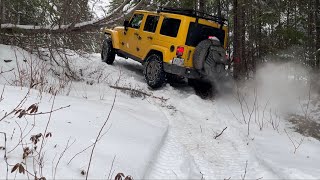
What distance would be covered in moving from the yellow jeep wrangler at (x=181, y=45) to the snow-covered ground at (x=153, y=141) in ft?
4.23

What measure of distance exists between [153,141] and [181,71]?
15.4 ft

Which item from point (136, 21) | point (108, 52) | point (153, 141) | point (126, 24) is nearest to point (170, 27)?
point (136, 21)

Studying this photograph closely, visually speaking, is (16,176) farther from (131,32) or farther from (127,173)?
(131,32)

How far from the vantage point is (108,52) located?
1180 cm

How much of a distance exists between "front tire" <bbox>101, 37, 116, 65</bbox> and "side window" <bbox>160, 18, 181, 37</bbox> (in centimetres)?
272

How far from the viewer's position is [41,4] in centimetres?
943

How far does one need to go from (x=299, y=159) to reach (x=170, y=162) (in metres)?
1.69

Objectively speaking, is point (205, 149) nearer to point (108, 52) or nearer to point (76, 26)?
point (76, 26)

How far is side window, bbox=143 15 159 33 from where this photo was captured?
9953 mm

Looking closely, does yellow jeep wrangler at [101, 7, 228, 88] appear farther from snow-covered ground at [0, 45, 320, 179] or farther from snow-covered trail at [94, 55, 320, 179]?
snow-covered trail at [94, 55, 320, 179]

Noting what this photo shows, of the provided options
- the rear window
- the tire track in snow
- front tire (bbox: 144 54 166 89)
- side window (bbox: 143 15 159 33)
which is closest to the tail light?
the rear window

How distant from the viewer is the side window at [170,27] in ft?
30.5

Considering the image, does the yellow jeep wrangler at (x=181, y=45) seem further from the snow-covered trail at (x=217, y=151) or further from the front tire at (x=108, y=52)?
the front tire at (x=108, y=52)

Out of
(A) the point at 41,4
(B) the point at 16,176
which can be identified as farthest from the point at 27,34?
(B) the point at 16,176
